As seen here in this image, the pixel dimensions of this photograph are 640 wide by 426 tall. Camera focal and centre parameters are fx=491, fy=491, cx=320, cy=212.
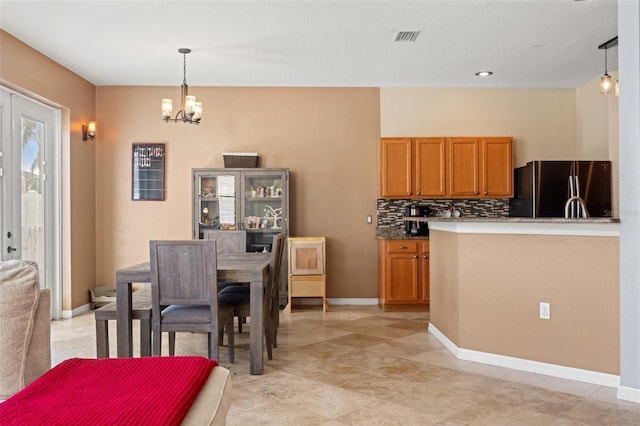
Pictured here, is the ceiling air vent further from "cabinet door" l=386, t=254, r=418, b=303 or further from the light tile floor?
the light tile floor

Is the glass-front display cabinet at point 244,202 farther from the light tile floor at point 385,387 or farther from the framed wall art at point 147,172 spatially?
the light tile floor at point 385,387

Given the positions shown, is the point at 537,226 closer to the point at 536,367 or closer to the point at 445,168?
the point at 536,367

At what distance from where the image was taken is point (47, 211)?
5453 millimetres

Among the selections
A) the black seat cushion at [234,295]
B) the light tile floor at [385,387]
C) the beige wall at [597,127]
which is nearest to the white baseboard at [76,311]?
the light tile floor at [385,387]

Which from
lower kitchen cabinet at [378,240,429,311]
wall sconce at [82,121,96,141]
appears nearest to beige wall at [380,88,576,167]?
lower kitchen cabinet at [378,240,429,311]

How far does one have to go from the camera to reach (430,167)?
6.18m

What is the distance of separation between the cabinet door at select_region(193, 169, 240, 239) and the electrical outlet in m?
3.63

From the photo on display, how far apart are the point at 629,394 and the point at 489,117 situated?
4.10 m

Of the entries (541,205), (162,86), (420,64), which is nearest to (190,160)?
(162,86)

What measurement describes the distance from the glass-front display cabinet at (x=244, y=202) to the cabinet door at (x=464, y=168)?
209cm

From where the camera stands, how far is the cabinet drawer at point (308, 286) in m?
5.99

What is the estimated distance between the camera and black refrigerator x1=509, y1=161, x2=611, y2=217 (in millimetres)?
5703

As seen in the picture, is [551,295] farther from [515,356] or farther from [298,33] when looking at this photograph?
[298,33]

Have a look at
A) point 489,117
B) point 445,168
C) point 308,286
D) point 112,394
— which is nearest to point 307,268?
point 308,286
